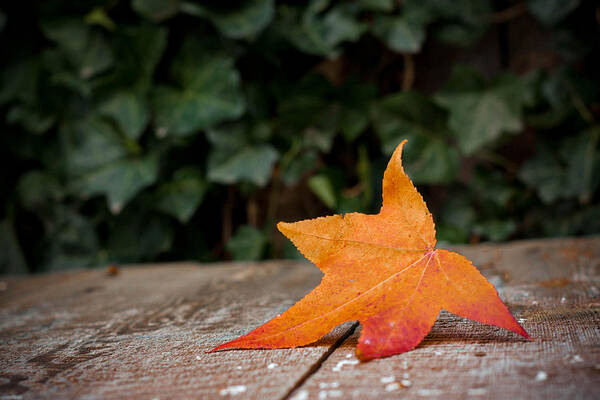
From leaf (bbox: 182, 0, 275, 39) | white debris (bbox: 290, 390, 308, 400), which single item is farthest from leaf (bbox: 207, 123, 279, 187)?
white debris (bbox: 290, 390, 308, 400)

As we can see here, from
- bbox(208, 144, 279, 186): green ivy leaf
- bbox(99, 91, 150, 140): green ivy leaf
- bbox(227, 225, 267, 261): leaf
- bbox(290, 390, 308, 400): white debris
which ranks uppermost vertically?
bbox(99, 91, 150, 140): green ivy leaf

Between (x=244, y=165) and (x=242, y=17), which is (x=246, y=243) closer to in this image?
(x=244, y=165)

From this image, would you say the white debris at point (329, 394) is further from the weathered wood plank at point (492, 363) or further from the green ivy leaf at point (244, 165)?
the green ivy leaf at point (244, 165)

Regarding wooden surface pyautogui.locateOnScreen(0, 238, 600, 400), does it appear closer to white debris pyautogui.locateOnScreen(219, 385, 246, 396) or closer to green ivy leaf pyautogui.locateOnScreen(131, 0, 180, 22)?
white debris pyautogui.locateOnScreen(219, 385, 246, 396)

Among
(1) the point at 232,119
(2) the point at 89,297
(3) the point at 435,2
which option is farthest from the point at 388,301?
(3) the point at 435,2

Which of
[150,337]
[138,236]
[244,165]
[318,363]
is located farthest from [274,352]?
[138,236]

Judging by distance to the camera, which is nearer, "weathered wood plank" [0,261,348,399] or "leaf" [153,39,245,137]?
"weathered wood plank" [0,261,348,399]

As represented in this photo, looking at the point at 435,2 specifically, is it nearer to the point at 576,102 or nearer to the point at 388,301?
the point at 576,102
